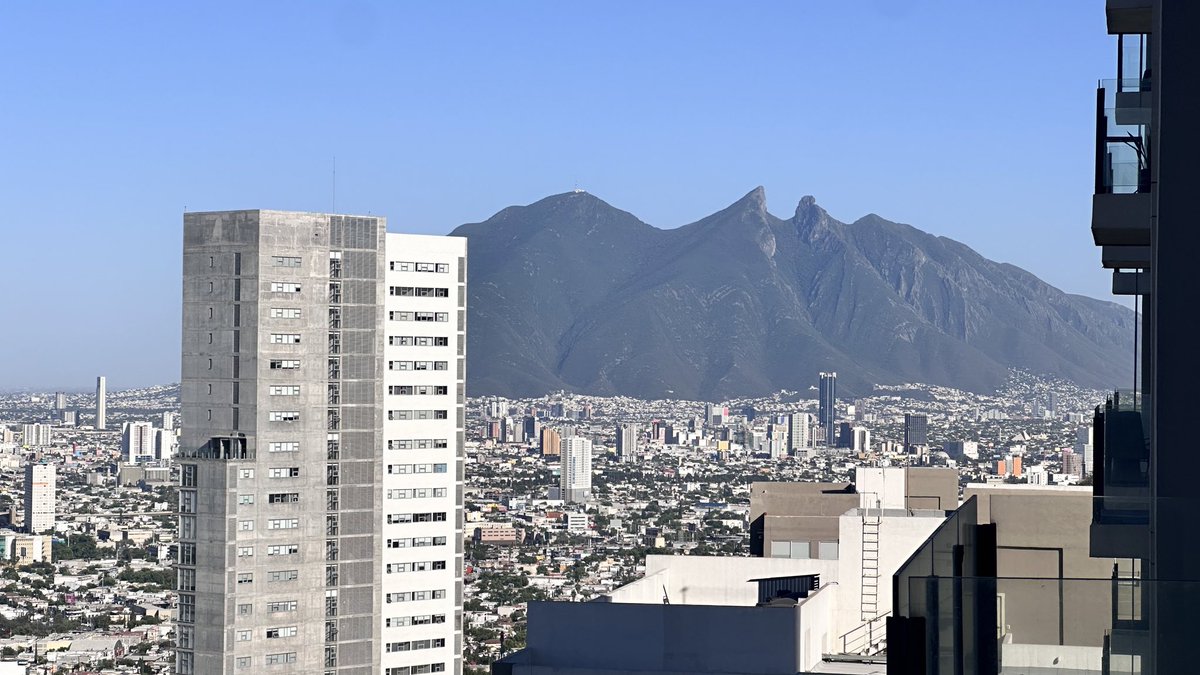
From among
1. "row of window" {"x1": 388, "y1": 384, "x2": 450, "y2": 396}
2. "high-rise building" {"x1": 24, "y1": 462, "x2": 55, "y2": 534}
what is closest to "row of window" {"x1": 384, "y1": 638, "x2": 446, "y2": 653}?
"row of window" {"x1": 388, "y1": 384, "x2": 450, "y2": 396}

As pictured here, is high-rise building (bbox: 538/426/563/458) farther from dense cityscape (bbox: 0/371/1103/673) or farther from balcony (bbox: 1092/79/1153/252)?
balcony (bbox: 1092/79/1153/252)

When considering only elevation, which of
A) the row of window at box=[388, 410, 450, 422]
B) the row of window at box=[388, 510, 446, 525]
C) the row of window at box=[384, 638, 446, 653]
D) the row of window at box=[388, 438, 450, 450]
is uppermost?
the row of window at box=[388, 410, 450, 422]

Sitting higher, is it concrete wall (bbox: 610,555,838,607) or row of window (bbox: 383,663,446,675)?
concrete wall (bbox: 610,555,838,607)

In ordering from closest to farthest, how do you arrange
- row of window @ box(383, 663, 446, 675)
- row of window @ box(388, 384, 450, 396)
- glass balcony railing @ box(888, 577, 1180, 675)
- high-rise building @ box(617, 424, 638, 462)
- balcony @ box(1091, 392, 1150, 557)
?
glass balcony railing @ box(888, 577, 1180, 675) < balcony @ box(1091, 392, 1150, 557) < row of window @ box(383, 663, 446, 675) < row of window @ box(388, 384, 450, 396) < high-rise building @ box(617, 424, 638, 462)

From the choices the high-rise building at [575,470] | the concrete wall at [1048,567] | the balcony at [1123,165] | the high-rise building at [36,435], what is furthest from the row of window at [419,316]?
the high-rise building at [36,435]

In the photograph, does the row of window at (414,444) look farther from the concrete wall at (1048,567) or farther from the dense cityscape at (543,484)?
the concrete wall at (1048,567)

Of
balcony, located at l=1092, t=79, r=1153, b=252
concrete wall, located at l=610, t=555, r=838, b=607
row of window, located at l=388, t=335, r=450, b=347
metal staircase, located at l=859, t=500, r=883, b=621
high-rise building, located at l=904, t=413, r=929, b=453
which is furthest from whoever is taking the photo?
high-rise building, located at l=904, t=413, r=929, b=453

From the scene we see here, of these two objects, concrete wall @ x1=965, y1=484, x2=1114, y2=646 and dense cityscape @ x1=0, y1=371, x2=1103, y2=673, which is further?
dense cityscape @ x1=0, y1=371, x2=1103, y2=673
